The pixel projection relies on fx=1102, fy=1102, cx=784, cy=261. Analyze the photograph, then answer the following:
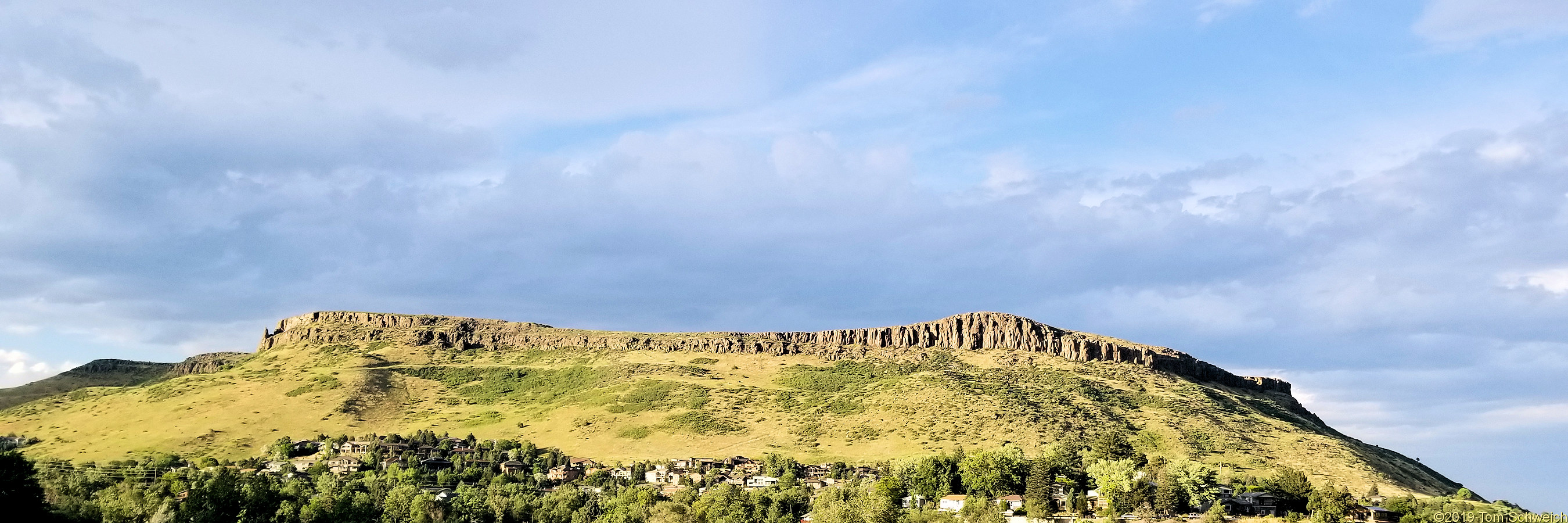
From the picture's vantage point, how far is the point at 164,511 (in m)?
90.5

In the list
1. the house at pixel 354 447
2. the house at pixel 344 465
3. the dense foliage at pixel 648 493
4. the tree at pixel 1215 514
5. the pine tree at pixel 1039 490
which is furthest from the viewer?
the house at pixel 354 447

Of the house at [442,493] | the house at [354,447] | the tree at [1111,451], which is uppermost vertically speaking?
the tree at [1111,451]

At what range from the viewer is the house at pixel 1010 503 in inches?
4820

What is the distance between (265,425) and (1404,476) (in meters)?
188

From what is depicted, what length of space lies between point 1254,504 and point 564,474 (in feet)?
300

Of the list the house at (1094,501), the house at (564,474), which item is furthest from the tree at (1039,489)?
the house at (564,474)

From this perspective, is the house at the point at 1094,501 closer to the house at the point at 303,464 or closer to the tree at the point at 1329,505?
the tree at the point at 1329,505

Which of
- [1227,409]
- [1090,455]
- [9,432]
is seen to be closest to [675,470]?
[1090,455]

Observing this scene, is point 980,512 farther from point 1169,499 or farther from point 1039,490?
point 1169,499

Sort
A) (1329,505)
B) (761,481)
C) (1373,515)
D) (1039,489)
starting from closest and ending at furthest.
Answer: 1. (1329,505)
2. (1373,515)
3. (1039,489)
4. (761,481)

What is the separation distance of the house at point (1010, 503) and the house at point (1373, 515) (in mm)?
33214

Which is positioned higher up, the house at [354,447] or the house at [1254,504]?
the house at [354,447]

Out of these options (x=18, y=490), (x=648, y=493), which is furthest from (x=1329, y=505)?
(x=18, y=490)

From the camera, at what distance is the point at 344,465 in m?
160
